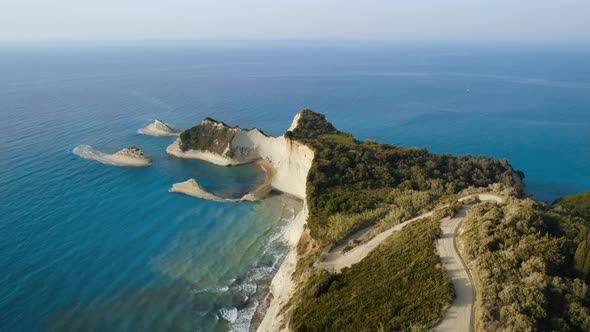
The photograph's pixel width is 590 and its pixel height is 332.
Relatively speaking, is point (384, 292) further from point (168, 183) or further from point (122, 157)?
point (122, 157)

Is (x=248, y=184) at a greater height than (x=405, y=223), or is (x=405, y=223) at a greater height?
(x=405, y=223)

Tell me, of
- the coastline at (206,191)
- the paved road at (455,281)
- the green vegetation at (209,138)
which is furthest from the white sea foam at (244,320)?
the green vegetation at (209,138)

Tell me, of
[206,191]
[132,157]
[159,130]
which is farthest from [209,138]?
[159,130]

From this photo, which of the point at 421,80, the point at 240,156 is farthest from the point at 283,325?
the point at 421,80

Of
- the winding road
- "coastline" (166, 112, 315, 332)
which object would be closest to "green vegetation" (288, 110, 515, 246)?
the winding road

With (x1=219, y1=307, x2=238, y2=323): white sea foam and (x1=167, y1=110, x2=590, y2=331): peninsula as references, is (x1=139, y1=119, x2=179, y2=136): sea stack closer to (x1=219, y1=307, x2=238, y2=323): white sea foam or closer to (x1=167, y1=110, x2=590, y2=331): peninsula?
(x1=167, y1=110, x2=590, y2=331): peninsula

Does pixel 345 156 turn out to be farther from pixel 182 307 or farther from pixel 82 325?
pixel 82 325
